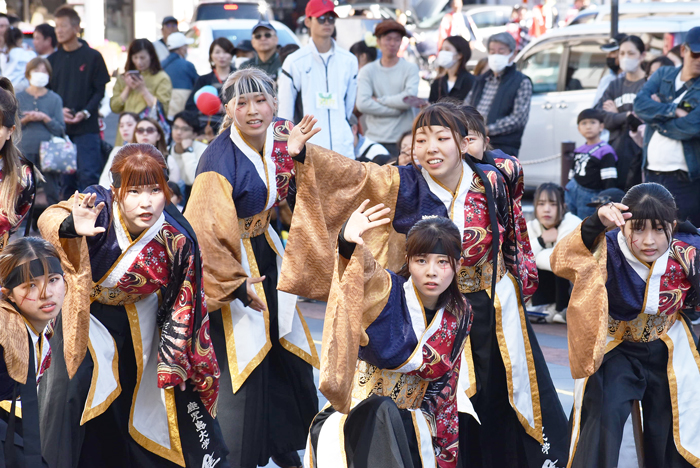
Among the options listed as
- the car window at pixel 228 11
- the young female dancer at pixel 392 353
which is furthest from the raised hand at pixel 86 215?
the car window at pixel 228 11

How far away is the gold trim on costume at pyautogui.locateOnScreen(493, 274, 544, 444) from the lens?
3607 mm

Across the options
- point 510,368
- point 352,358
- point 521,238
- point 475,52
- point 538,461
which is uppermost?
point 475,52

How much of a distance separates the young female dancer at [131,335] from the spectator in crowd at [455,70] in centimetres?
446

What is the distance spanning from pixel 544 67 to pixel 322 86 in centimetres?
308

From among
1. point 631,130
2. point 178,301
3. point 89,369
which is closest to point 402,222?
point 178,301

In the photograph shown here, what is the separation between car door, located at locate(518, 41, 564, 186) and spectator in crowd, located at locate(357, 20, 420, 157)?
4.87 feet

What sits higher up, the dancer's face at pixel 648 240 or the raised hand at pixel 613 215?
the raised hand at pixel 613 215

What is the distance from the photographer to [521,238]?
3.73 meters

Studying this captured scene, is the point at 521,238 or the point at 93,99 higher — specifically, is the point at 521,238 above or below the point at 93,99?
below

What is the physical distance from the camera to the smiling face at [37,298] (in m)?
2.87

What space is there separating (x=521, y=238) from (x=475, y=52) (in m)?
12.6

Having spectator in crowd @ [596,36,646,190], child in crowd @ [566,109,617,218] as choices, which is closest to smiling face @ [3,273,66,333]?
child in crowd @ [566,109,617,218]

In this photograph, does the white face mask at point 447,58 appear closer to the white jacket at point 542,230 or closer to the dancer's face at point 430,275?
the white jacket at point 542,230

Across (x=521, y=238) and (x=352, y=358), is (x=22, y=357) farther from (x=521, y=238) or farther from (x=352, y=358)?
(x=521, y=238)
